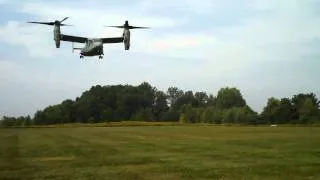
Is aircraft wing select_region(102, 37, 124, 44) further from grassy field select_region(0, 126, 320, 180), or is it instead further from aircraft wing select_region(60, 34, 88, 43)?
grassy field select_region(0, 126, 320, 180)

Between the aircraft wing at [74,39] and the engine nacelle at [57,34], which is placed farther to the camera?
the aircraft wing at [74,39]

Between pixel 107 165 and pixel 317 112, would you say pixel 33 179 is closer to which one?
pixel 107 165

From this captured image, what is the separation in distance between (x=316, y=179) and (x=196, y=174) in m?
5.17

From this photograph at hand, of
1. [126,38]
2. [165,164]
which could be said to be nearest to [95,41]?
[126,38]

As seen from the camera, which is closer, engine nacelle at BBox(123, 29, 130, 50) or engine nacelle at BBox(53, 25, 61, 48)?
engine nacelle at BBox(123, 29, 130, 50)

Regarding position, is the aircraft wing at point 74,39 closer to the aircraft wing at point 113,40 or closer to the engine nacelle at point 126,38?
the aircraft wing at point 113,40

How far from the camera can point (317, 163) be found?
2927 centimetres

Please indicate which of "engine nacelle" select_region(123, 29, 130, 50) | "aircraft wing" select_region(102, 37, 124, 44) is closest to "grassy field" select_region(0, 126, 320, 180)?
"engine nacelle" select_region(123, 29, 130, 50)

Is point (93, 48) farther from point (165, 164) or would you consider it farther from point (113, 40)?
point (165, 164)

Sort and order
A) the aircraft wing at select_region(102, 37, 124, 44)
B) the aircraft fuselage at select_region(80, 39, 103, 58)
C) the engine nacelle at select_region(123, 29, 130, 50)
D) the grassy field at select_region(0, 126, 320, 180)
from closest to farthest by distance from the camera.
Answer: the grassy field at select_region(0, 126, 320, 180), the engine nacelle at select_region(123, 29, 130, 50), the aircraft fuselage at select_region(80, 39, 103, 58), the aircraft wing at select_region(102, 37, 124, 44)

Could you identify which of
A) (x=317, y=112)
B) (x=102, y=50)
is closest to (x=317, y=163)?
(x=102, y=50)

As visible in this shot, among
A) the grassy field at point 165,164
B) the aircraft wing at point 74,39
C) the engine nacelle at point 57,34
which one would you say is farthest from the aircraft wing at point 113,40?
the grassy field at point 165,164

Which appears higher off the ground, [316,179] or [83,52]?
[83,52]

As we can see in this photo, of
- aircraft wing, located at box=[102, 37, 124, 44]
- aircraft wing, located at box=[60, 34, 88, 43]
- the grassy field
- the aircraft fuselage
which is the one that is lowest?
the grassy field
